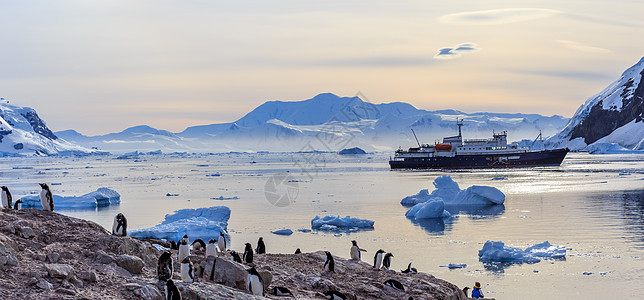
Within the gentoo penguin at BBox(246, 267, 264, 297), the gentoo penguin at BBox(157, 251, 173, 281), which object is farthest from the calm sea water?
the gentoo penguin at BBox(157, 251, 173, 281)

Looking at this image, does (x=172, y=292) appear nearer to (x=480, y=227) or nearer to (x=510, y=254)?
(x=510, y=254)

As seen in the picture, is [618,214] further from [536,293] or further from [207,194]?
[207,194]

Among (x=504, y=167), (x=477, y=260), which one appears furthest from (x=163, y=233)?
(x=504, y=167)

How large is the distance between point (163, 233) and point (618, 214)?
2346 cm

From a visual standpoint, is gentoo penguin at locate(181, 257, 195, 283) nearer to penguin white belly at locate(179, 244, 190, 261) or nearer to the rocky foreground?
the rocky foreground

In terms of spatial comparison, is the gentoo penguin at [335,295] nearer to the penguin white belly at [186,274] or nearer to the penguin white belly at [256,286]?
the penguin white belly at [256,286]

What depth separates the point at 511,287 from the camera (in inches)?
704

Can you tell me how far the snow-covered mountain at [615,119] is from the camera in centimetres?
15350

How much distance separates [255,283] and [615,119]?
562 feet

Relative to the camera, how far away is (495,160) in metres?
91.2

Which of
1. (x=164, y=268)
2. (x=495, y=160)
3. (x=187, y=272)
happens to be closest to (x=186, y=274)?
(x=187, y=272)

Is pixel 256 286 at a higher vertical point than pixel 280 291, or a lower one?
higher

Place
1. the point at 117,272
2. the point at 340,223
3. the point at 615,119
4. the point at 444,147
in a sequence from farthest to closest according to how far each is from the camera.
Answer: the point at 615,119, the point at 444,147, the point at 340,223, the point at 117,272

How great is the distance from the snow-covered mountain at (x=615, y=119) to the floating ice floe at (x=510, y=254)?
448 feet
